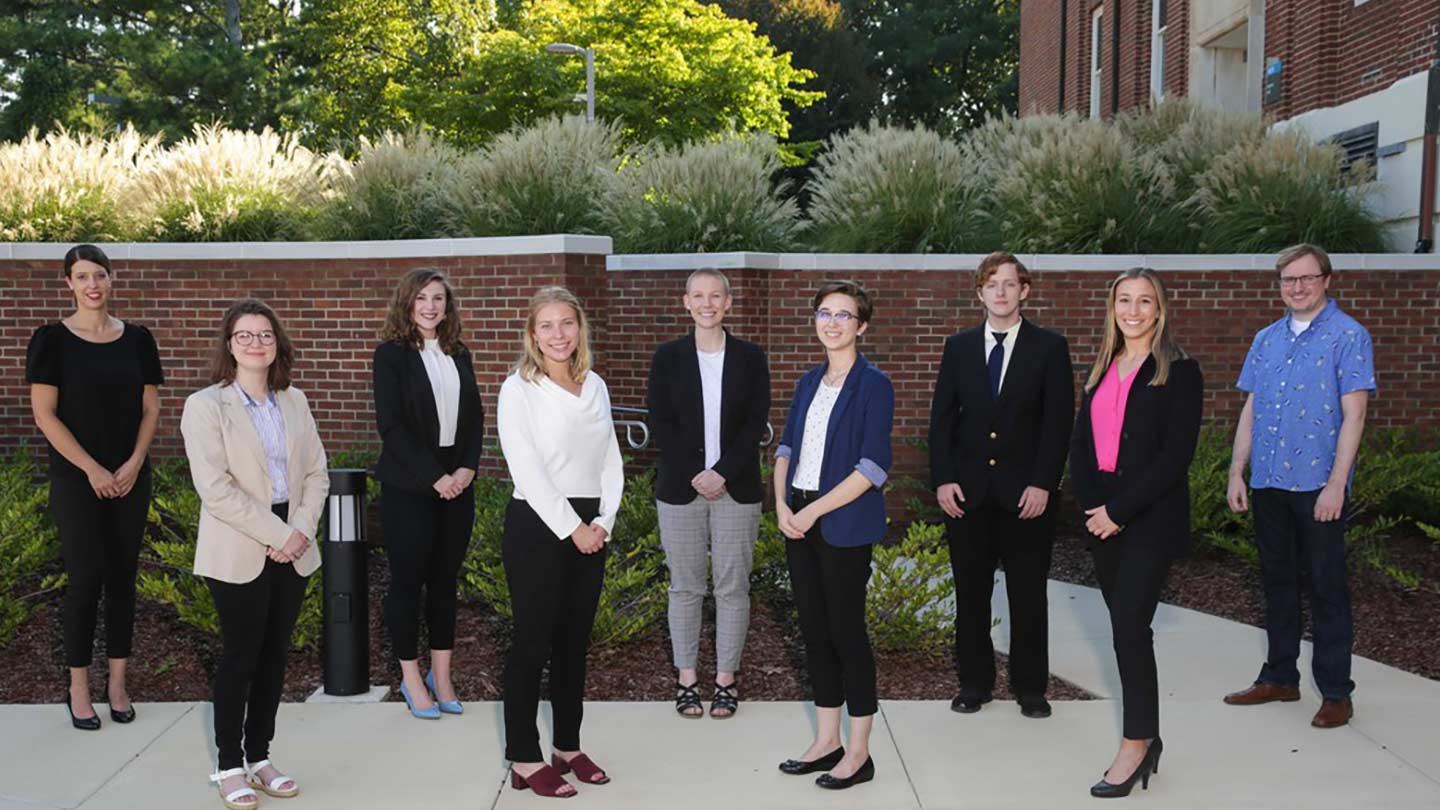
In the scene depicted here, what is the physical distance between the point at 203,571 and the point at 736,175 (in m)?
7.53

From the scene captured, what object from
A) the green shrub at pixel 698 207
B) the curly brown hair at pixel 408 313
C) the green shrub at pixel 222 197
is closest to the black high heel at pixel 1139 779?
the curly brown hair at pixel 408 313

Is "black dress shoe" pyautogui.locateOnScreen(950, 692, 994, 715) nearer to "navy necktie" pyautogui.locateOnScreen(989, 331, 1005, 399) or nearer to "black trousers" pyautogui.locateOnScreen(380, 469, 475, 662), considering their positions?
"navy necktie" pyautogui.locateOnScreen(989, 331, 1005, 399)

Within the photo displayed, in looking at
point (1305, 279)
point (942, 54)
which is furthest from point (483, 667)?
point (942, 54)

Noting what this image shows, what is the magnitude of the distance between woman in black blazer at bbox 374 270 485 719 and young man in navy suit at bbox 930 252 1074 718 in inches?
82.0

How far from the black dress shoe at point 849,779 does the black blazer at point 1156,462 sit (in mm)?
1255

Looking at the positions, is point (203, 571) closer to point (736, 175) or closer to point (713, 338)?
point (713, 338)

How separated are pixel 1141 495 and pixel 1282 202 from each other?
7.31m

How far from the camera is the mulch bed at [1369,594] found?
6.90m

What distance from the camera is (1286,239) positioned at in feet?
36.1

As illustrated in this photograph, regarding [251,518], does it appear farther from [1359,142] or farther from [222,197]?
[1359,142]

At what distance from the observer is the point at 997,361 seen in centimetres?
576

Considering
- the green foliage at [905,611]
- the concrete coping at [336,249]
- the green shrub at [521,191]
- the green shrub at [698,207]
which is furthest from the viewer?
the green shrub at [698,207]

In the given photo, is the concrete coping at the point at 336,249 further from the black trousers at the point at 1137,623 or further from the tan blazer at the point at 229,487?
the black trousers at the point at 1137,623

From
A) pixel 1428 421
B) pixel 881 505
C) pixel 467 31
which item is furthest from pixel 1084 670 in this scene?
pixel 467 31
